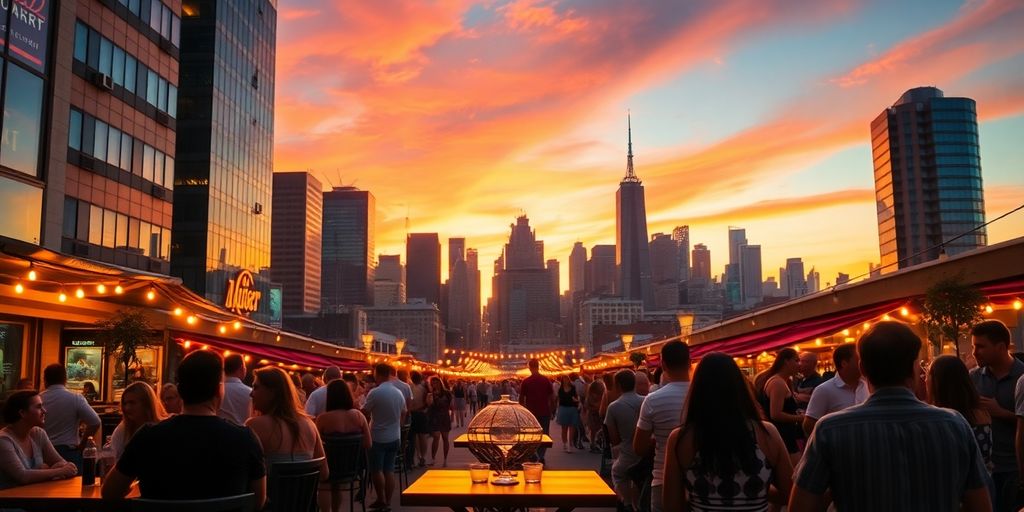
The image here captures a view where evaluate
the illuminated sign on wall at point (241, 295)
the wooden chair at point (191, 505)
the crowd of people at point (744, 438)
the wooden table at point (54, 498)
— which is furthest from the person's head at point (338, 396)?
the illuminated sign on wall at point (241, 295)

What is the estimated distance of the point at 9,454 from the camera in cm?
627

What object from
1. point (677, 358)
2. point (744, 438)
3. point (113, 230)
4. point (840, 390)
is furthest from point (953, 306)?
point (113, 230)

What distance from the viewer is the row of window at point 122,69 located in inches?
1277

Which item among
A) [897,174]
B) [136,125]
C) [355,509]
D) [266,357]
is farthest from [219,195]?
[897,174]

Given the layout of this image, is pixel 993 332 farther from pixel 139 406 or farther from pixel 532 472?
pixel 139 406

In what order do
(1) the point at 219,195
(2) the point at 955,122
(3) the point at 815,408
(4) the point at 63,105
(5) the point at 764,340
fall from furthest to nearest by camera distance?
(2) the point at 955,122 → (1) the point at 219,195 → (4) the point at 63,105 → (5) the point at 764,340 → (3) the point at 815,408

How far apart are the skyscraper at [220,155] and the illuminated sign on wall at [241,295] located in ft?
1.53

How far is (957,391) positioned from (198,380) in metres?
5.12

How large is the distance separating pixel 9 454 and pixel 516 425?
3.89 m

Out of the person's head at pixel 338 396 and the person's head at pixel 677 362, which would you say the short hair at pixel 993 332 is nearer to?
the person's head at pixel 677 362

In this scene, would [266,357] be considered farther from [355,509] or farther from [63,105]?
[63,105]

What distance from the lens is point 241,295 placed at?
4950cm

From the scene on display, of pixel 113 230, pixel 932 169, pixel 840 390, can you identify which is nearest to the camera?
pixel 840 390

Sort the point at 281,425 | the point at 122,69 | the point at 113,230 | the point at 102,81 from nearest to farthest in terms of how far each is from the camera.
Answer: the point at 281,425 < the point at 102,81 < the point at 122,69 < the point at 113,230
